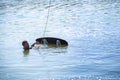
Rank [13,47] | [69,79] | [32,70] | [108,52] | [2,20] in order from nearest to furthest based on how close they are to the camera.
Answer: [69,79] < [32,70] < [108,52] < [13,47] < [2,20]

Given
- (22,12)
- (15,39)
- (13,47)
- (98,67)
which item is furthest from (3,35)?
(22,12)

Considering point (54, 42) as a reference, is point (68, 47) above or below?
below

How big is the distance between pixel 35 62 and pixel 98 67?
526 cm

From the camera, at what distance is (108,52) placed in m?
31.0

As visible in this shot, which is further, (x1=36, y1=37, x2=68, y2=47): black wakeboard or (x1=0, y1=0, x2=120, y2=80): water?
(x1=36, y1=37, x2=68, y2=47): black wakeboard

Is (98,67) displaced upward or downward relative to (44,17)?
upward

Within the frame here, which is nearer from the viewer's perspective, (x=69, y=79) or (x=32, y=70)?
(x=69, y=79)

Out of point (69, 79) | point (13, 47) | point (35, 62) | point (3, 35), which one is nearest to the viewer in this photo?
point (69, 79)

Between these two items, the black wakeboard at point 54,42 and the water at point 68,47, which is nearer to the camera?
the water at point 68,47

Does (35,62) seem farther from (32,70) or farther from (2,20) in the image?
(2,20)

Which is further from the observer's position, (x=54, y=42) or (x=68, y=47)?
(x=54, y=42)

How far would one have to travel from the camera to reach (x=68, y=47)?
33688 millimetres

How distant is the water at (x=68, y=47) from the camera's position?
25.3 metres

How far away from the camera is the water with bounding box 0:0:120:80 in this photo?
25266mm
